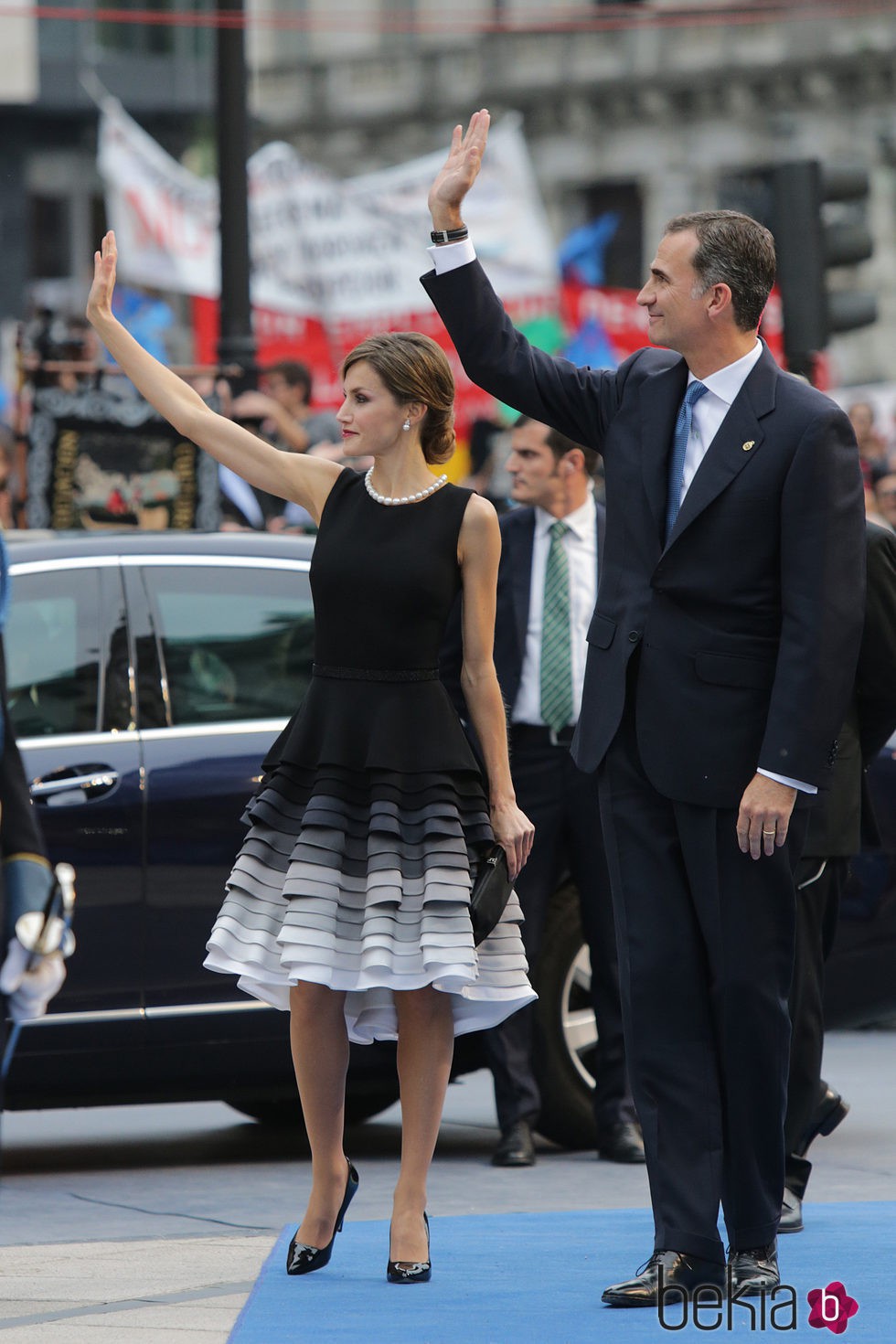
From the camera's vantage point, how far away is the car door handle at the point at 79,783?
6.60 metres

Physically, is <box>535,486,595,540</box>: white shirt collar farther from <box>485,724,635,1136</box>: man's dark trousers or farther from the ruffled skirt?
the ruffled skirt

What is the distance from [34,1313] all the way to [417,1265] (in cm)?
80

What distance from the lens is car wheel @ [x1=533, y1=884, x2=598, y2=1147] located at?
723 centimetres

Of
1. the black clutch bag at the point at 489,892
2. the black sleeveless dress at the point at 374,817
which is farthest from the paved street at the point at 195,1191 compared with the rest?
the black clutch bag at the point at 489,892

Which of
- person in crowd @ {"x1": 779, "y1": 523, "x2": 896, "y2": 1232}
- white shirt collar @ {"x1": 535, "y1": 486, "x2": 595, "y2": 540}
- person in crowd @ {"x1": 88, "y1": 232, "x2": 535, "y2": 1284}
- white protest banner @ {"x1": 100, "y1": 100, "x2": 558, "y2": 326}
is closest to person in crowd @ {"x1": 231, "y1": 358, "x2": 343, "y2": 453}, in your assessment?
white shirt collar @ {"x1": 535, "y1": 486, "x2": 595, "y2": 540}

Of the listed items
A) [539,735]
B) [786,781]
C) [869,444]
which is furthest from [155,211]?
[786,781]

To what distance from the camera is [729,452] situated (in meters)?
4.82

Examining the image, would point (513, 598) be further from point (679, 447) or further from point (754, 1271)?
point (754, 1271)

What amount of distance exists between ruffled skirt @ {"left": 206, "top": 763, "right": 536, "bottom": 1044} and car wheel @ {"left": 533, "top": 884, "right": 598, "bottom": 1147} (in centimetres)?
201

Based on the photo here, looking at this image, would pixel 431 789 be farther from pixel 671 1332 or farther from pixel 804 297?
pixel 804 297

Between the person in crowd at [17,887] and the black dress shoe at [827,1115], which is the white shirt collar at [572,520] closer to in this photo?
the black dress shoe at [827,1115]

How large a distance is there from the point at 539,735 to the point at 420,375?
191cm

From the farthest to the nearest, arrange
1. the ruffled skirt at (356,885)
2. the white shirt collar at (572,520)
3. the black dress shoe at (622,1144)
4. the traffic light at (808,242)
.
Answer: the traffic light at (808,242) → the white shirt collar at (572,520) → the black dress shoe at (622,1144) → the ruffled skirt at (356,885)

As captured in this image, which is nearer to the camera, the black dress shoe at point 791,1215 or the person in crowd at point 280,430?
the black dress shoe at point 791,1215
